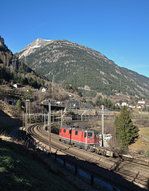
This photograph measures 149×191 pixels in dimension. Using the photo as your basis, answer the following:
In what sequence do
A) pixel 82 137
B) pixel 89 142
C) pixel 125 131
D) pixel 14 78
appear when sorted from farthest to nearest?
pixel 14 78 → pixel 125 131 → pixel 82 137 → pixel 89 142

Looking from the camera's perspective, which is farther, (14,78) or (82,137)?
(14,78)

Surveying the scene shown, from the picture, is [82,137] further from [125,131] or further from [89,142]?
[125,131]

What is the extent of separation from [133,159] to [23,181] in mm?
17029

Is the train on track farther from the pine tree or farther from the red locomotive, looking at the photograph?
the pine tree

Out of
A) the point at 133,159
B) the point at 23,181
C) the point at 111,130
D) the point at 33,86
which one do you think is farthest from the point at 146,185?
the point at 33,86

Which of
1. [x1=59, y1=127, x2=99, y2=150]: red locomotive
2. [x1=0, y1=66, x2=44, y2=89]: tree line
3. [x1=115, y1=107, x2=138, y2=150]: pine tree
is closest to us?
[x1=59, y1=127, x2=99, y2=150]: red locomotive

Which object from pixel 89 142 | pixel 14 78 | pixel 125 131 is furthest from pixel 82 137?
pixel 14 78

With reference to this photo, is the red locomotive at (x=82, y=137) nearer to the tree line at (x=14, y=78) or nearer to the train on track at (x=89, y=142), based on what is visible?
the train on track at (x=89, y=142)

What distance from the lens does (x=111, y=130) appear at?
189 feet

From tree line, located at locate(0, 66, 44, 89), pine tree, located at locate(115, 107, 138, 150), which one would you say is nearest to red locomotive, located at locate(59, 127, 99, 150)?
pine tree, located at locate(115, 107, 138, 150)

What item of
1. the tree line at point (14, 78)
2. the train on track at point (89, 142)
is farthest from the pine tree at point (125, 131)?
the tree line at point (14, 78)

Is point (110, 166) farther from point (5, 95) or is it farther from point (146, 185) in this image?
point (5, 95)

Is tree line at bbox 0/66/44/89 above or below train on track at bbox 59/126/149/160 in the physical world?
above

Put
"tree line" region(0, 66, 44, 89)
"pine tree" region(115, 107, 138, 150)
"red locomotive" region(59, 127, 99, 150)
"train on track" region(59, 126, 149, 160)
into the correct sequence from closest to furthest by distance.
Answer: "train on track" region(59, 126, 149, 160), "red locomotive" region(59, 127, 99, 150), "pine tree" region(115, 107, 138, 150), "tree line" region(0, 66, 44, 89)
